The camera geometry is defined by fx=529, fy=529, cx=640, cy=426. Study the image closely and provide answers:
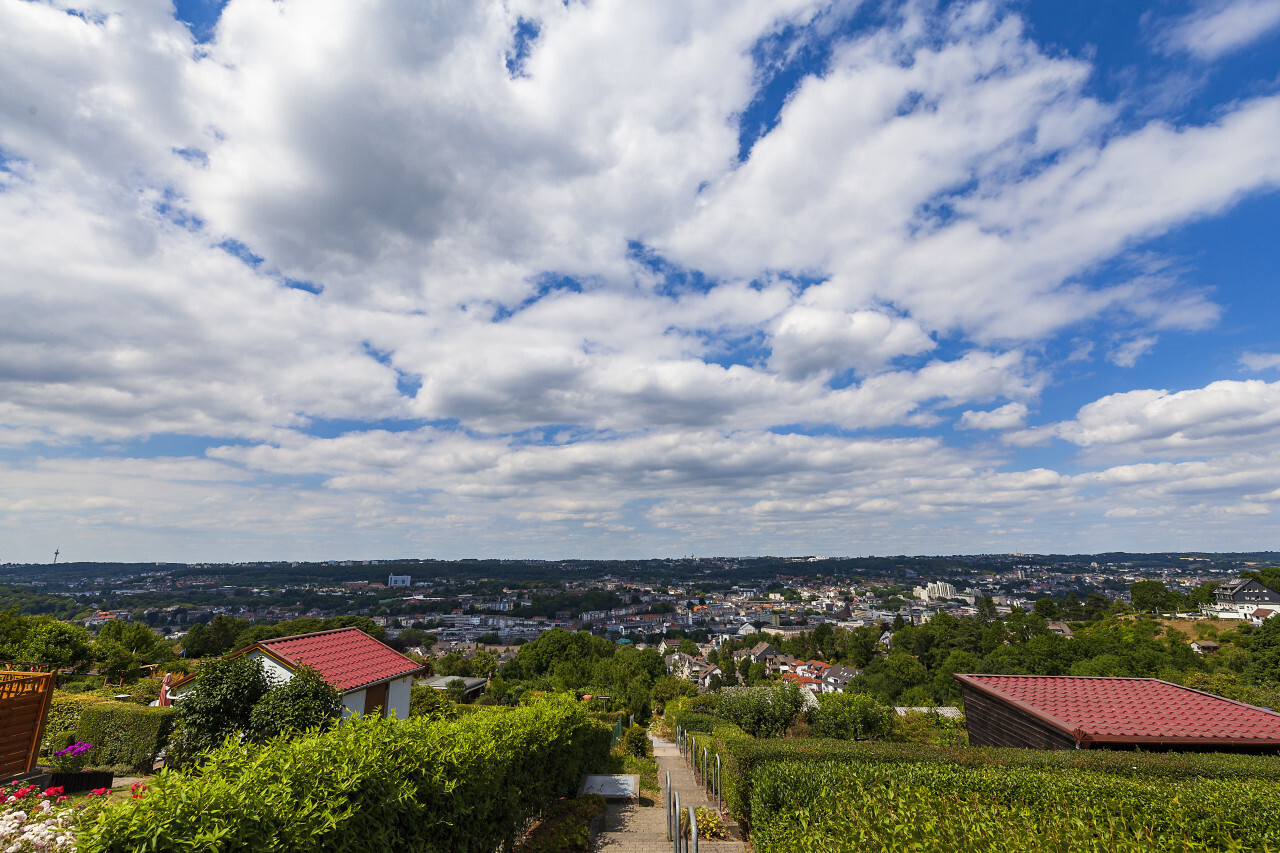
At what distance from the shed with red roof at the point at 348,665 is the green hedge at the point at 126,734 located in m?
0.76

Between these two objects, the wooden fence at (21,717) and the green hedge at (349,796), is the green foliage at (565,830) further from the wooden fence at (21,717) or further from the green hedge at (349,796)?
the wooden fence at (21,717)

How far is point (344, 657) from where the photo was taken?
15.5 meters

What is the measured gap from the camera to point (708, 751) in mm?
14453

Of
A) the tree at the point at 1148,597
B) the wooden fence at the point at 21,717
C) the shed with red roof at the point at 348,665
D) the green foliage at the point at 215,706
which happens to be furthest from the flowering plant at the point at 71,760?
the tree at the point at 1148,597

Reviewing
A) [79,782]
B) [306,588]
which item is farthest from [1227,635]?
[306,588]

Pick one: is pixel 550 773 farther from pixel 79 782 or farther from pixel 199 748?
pixel 79 782

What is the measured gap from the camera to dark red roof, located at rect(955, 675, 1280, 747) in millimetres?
11117

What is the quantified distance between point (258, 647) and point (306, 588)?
225 meters

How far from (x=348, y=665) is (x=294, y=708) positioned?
4.63m

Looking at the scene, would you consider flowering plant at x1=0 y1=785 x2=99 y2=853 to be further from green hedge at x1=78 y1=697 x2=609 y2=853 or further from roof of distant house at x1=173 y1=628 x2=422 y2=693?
roof of distant house at x1=173 y1=628 x2=422 y2=693

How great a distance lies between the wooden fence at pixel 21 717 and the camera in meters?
9.07

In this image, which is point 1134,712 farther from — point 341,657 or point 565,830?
point 341,657

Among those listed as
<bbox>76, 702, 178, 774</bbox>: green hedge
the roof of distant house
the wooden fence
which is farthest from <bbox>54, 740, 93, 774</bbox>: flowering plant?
the wooden fence

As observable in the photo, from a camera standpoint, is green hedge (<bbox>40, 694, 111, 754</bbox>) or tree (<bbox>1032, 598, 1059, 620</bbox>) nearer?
green hedge (<bbox>40, 694, 111, 754</bbox>)
